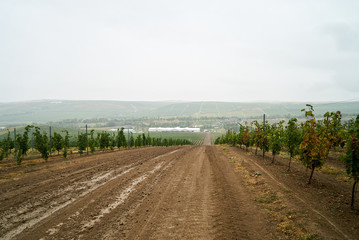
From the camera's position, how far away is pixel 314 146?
1160 centimetres

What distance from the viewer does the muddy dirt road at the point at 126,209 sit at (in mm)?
6938

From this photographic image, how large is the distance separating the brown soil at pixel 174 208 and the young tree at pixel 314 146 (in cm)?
167

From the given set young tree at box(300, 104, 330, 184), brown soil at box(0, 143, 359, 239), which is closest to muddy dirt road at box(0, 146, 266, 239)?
brown soil at box(0, 143, 359, 239)

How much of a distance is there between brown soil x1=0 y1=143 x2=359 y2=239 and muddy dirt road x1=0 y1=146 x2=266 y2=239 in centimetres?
4

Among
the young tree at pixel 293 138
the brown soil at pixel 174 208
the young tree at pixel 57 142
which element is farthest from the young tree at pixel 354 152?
the young tree at pixel 57 142

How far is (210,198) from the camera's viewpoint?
33.6 ft

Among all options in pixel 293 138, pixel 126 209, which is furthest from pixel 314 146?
pixel 126 209

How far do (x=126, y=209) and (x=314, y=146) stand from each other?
11539 mm

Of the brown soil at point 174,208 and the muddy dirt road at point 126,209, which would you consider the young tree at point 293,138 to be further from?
the muddy dirt road at point 126,209

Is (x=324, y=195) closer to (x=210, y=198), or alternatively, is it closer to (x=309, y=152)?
(x=309, y=152)

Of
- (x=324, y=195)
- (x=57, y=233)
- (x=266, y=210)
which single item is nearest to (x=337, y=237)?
(x=266, y=210)

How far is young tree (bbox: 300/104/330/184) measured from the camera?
11406 millimetres

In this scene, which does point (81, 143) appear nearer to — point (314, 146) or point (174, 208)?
point (174, 208)

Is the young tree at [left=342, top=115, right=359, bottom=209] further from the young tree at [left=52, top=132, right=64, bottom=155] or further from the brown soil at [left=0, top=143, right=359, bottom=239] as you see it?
the young tree at [left=52, top=132, right=64, bottom=155]
